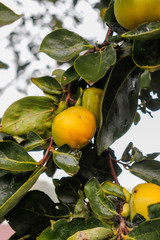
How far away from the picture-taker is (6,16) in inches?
17.1

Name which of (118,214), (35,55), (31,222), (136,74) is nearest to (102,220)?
(118,214)

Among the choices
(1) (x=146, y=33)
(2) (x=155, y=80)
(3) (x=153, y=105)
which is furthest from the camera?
(3) (x=153, y=105)

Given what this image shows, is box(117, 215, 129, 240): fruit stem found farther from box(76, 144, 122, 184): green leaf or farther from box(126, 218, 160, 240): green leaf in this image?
box(76, 144, 122, 184): green leaf

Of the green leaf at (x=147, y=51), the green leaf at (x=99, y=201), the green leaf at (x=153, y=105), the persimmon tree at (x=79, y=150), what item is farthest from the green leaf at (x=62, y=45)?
the green leaf at (x=153, y=105)

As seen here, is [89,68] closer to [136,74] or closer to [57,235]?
[136,74]

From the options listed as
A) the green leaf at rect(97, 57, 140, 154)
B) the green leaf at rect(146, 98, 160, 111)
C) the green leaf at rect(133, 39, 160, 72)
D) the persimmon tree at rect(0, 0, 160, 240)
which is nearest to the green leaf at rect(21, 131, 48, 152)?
the persimmon tree at rect(0, 0, 160, 240)

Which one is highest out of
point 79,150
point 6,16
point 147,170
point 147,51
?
point 6,16

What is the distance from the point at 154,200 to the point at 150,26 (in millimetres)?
242

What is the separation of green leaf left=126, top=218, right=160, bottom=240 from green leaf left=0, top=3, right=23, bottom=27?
1.14 feet

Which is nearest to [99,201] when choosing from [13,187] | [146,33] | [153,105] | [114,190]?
[114,190]

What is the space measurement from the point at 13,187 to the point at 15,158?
46 mm

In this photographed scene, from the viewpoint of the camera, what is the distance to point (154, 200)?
0.40 m

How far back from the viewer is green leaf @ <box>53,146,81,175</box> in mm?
442

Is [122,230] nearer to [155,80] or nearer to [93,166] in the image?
[93,166]
